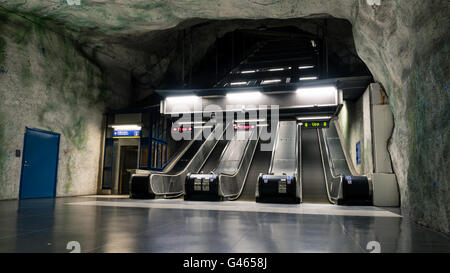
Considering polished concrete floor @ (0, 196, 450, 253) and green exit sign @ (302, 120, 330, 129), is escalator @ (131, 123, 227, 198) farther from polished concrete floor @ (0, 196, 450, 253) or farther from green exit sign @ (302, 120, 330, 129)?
polished concrete floor @ (0, 196, 450, 253)

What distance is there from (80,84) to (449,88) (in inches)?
504

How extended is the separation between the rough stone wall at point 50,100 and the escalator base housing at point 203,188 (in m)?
5.21

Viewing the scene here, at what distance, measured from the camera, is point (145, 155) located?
50.4ft

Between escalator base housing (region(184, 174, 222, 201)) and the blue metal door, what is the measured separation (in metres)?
5.11

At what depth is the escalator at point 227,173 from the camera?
1085 cm

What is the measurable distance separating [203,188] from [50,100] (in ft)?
21.3

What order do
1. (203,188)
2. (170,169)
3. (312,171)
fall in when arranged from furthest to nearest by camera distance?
(170,169)
(312,171)
(203,188)

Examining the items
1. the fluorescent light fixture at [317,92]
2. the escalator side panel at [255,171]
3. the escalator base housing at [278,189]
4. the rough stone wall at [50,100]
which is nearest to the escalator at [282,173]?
the escalator base housing at [278,189]

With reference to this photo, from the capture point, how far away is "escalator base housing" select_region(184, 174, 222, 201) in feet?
35.3

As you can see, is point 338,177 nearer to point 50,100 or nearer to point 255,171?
point 255,171

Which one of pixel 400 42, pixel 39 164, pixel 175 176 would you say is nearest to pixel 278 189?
pixel 175 176

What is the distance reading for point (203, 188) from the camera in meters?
10.9

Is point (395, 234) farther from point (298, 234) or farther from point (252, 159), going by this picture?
point (252, 159)
